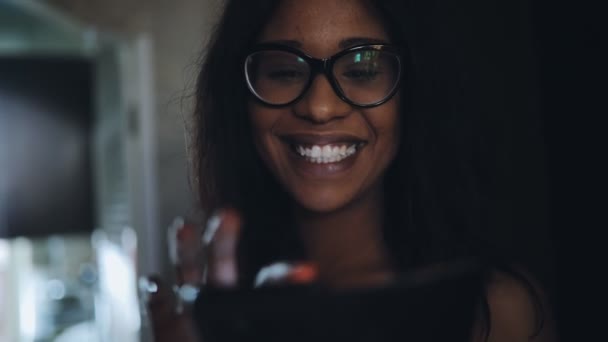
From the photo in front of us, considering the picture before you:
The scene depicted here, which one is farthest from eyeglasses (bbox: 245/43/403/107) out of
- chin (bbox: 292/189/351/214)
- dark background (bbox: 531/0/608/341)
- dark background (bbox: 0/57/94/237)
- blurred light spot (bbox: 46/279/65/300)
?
blurred light spot (bbox: 46/279/65/300)

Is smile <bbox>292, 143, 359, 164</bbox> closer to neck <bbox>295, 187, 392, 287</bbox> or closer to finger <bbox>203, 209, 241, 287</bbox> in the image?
neck <bbox>295, 187, 392, 287</bbox>

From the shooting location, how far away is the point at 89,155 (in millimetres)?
3236

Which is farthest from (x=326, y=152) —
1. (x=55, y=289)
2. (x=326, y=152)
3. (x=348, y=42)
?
(x=55, y=289)

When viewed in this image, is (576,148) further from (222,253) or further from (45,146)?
(45,146)

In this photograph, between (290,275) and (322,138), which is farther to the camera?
(322,138)

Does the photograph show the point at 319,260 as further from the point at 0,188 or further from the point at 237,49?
the point at 0,188

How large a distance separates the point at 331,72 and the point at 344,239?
0.76 ft

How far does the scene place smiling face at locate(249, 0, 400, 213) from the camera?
2.18 feet

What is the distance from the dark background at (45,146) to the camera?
318 centimetres

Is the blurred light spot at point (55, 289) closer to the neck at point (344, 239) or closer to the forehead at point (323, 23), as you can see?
the neck at point (344, 239)

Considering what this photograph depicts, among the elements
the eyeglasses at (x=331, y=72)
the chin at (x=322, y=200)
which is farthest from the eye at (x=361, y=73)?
the chin at (x=322, y=200)

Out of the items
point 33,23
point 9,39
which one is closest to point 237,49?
point 33,23

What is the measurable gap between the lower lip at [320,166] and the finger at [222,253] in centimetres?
34

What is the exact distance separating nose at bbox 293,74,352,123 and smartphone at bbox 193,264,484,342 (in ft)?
1.15
